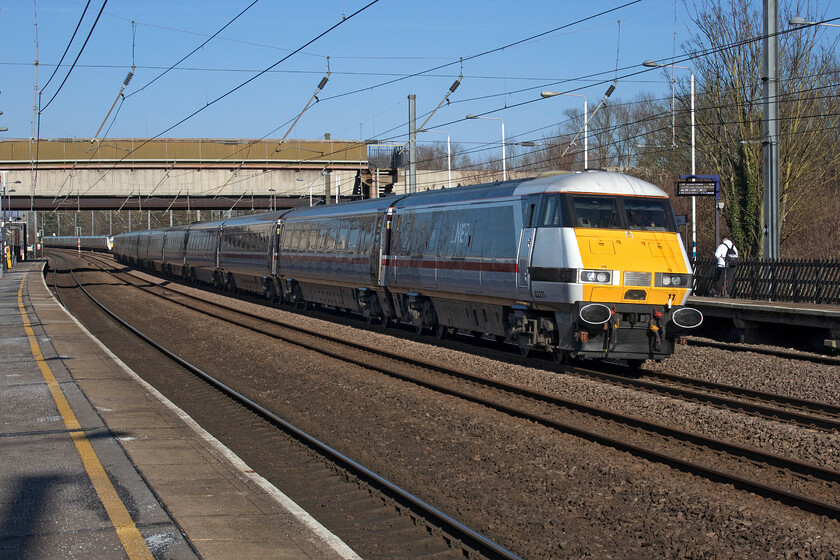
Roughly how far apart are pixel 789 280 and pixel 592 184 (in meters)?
8.10

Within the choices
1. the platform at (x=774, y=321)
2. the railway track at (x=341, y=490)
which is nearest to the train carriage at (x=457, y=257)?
the railway track at (x=341, y=490)

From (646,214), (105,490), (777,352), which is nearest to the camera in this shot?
(105,490)

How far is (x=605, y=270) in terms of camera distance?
46.0 ft

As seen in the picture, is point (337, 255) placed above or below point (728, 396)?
above

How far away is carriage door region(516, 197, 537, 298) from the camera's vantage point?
49.3ft

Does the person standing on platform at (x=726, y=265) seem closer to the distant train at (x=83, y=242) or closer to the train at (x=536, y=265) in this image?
the train at (x=536, y=265)

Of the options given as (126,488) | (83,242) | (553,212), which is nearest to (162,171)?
(553,212)

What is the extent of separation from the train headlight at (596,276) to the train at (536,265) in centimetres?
2

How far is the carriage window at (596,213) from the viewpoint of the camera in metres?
14.4

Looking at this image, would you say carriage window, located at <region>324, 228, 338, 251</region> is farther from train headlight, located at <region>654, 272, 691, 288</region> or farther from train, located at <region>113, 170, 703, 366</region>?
train headlight, located at <region>654, 272, 691, 288</region>

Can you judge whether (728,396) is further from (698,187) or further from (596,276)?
(698,187)

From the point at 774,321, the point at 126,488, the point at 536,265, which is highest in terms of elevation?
the point at 536,265

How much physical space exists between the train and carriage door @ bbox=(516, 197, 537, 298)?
0.03 meters

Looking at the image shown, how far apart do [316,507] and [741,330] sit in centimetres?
1456
